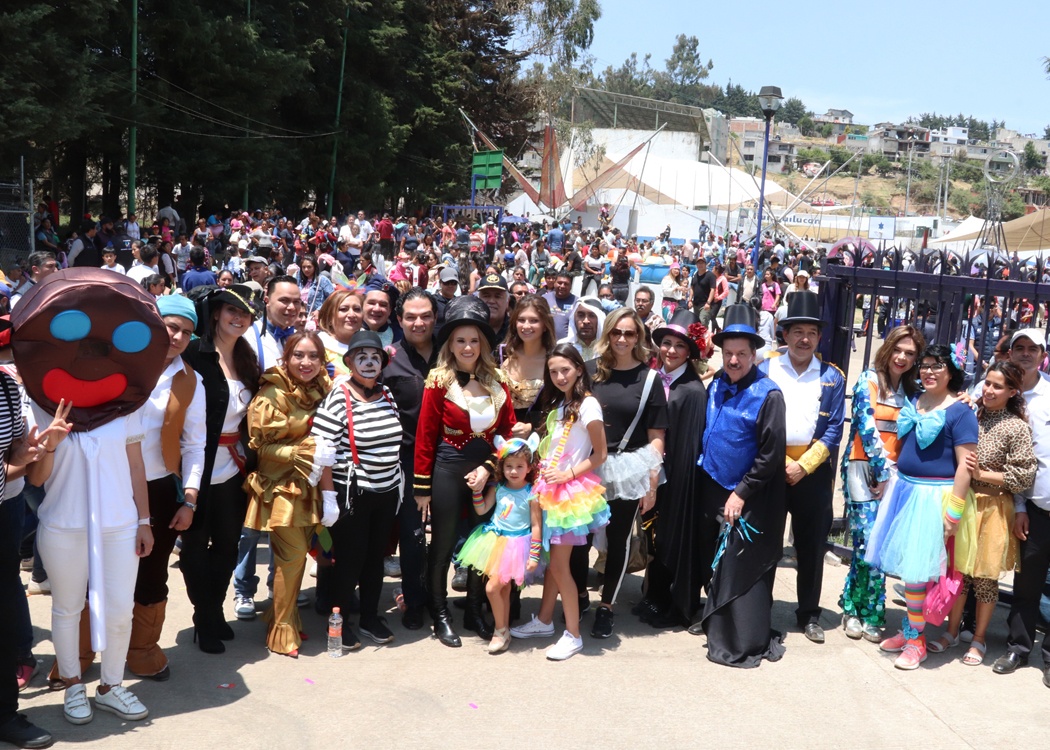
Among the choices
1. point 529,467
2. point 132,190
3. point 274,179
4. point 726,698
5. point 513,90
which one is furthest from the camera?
point 513,90

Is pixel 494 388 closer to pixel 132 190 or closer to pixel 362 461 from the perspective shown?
pixel 362 461

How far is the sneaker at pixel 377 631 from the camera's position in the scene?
16.8 ft

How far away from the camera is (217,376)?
4746mm

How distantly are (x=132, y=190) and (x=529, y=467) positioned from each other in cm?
2154

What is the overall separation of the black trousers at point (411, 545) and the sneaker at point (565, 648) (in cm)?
83

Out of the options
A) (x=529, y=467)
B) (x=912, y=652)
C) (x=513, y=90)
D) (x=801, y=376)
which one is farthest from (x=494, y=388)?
(x=513, y=90)

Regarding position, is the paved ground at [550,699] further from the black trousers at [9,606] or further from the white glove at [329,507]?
the white glove at [329,507]

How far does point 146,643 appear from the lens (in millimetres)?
4500

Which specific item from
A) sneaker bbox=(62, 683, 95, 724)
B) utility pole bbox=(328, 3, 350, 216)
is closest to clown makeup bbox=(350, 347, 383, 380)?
sneaker bbox=(62, 683, 95, 724)

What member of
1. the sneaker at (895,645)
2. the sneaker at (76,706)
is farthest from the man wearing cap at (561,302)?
the sneaker at (76,706)

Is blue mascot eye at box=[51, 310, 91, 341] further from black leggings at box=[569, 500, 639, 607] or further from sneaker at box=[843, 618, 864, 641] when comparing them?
sneaker at box=[843, 618, 864, 641]

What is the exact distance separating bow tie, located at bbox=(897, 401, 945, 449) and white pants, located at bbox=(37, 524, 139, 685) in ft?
12.6

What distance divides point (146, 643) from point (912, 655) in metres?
3.86

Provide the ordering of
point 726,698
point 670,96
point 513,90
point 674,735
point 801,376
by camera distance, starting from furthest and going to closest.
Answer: point 670,96, point 513,90, point 801,376, point 726,698, point 674,735
